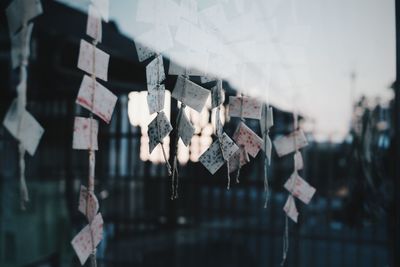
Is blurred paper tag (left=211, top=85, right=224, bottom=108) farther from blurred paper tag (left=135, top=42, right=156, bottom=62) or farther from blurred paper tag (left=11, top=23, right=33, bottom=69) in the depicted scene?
blurred paper tag (left=11, top=23, right=33, bottom=69)

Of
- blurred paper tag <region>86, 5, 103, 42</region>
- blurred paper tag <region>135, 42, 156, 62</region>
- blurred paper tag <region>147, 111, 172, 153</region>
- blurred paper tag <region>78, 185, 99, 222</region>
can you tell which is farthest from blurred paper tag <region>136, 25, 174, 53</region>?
blurred paper tag <region>78, 185, 99, 222</region>

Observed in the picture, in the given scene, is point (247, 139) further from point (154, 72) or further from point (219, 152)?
point (154, 72)

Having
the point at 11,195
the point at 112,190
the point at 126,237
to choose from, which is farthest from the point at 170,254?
the point at 11,195

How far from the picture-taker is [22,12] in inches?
42.6

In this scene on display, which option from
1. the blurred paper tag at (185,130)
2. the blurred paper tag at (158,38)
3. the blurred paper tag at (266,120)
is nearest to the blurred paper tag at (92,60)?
the blurred paper tag at (158,38)

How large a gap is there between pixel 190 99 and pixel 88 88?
0.30 m

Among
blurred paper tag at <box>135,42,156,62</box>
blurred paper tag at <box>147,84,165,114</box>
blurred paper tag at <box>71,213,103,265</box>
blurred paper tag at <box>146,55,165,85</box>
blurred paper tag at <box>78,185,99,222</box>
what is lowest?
blurred paper tag at <box>71,213,103,265</box>

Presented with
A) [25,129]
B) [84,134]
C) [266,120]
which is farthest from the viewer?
[266,120]

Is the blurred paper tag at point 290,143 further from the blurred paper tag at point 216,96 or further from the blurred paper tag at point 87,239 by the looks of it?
the blurred paper tag at point 87,239

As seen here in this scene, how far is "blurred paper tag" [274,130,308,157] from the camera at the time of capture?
151 cm

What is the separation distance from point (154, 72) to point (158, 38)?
0.14 m

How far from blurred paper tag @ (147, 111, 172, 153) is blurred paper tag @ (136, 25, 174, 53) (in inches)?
8.9

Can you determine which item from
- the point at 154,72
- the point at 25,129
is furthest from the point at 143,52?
the point at 25,129

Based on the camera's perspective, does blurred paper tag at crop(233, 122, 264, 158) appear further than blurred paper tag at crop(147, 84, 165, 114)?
Yes
